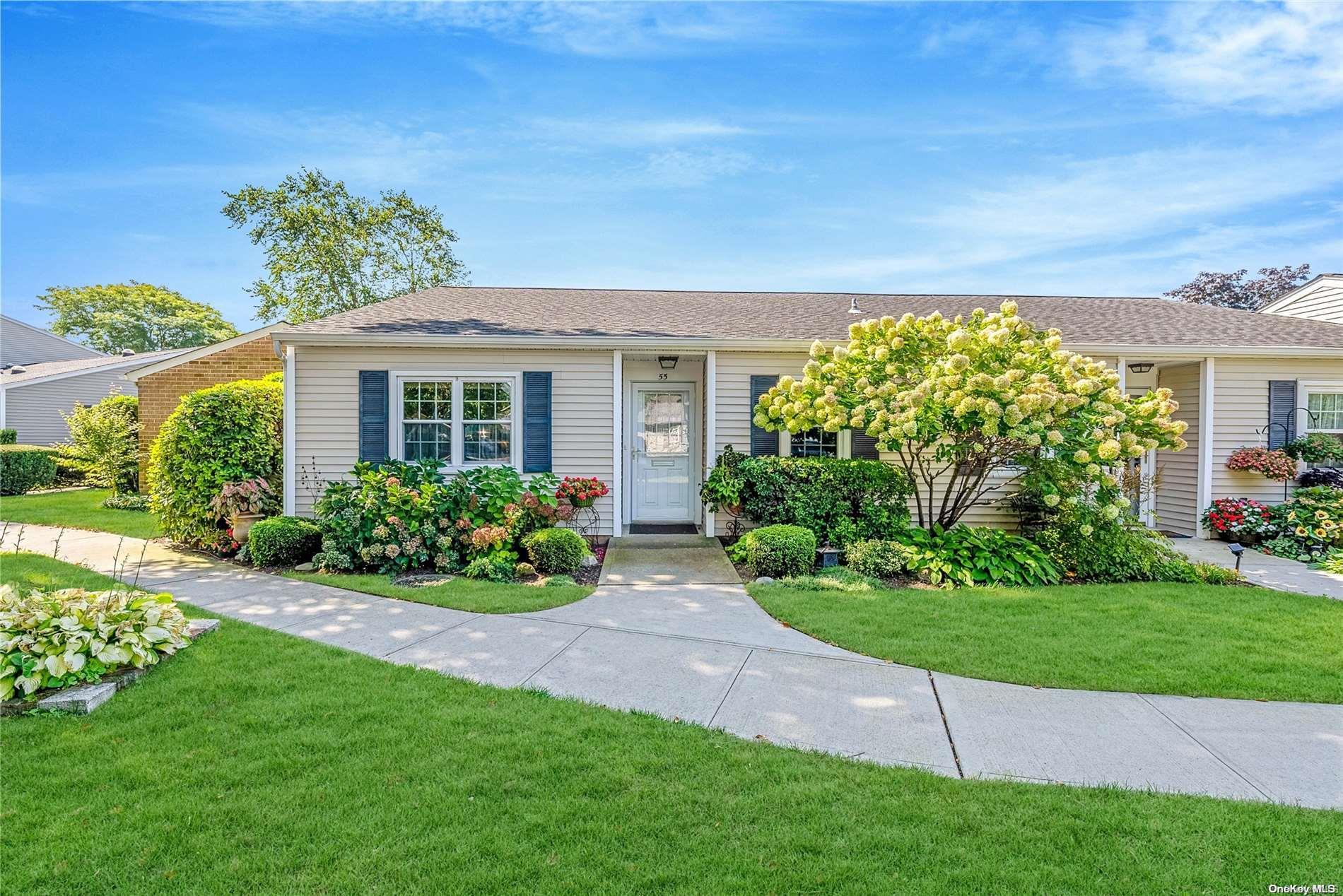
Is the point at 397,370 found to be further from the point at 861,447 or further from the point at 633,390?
the point at 861,447

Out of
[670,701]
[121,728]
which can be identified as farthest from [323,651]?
[670,701]

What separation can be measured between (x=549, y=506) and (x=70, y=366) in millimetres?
22964

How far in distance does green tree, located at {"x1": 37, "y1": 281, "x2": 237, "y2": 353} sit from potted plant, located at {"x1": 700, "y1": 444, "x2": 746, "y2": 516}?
3901cm

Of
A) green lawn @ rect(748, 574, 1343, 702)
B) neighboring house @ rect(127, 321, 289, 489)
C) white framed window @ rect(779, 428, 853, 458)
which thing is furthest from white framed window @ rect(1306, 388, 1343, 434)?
neighboring house @ rect(127, 321, 289, 489)

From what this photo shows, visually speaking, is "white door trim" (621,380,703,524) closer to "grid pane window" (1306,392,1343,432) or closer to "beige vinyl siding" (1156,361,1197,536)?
"beige vinyl siding" (1156,361,1197,536)

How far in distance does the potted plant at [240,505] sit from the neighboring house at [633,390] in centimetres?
44

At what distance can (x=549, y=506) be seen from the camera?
761 cm

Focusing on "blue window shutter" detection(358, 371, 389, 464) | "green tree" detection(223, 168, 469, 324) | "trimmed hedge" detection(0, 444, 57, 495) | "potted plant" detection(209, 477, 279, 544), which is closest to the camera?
"potted plant" detection(209, 477, 279, 544)

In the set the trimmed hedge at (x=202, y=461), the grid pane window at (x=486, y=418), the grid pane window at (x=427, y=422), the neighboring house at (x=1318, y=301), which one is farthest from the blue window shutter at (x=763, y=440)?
the neighboring house at (x=1318, y=301)

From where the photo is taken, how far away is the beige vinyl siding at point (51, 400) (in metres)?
18.8

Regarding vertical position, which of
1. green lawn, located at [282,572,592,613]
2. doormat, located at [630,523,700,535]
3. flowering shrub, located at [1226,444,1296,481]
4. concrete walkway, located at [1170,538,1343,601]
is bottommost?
green lawn, located at [282,572,592,613]

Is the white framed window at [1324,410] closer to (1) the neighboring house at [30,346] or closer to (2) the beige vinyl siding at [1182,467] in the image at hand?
(2) the beige vinyl siding at [1182,467]

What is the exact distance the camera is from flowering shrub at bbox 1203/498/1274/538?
8680mm

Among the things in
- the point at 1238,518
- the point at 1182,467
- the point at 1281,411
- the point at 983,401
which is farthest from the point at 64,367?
the point at 1281,411
